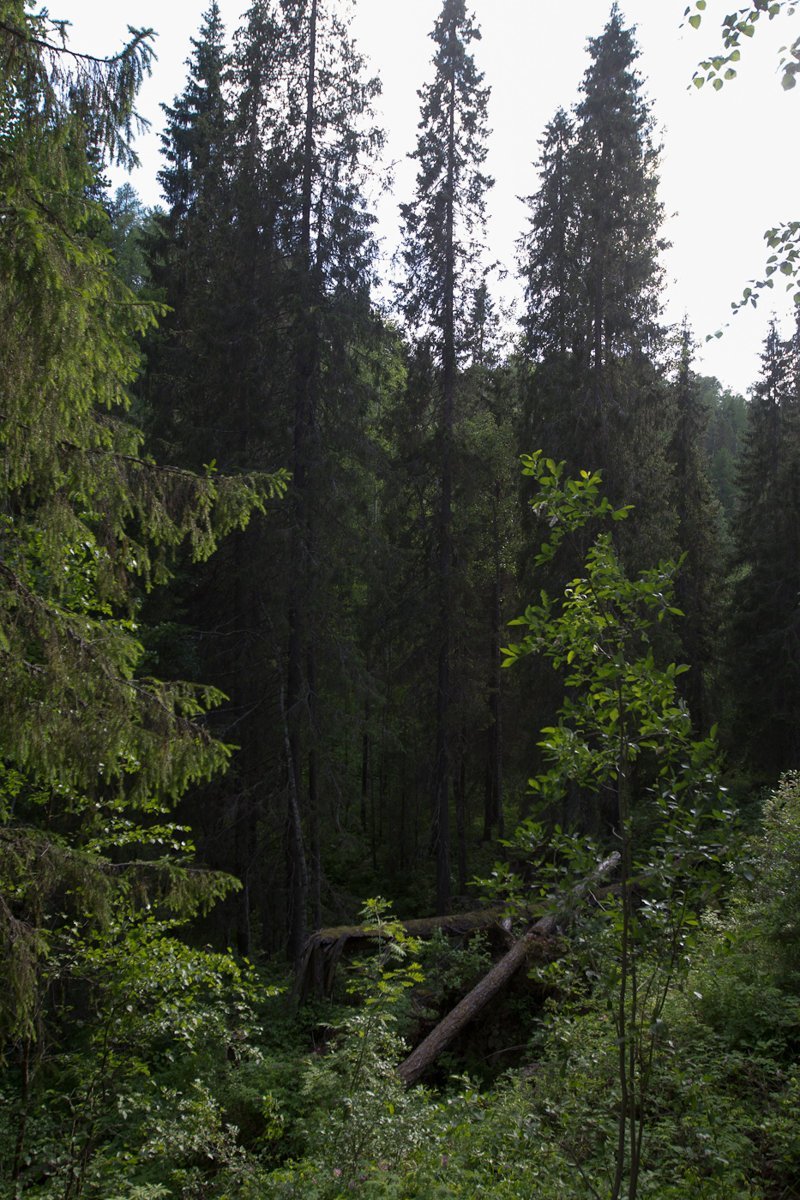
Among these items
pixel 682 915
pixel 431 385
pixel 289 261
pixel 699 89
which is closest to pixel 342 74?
pixel 289 261

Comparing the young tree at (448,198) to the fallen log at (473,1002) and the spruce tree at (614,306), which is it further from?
the fallen log at (473,1002)

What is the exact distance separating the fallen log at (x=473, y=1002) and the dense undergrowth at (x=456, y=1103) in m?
1.16

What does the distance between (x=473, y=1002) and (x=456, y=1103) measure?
368 centimetres

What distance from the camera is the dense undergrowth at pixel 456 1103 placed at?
4367 millimetres

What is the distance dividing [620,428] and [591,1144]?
496 inches

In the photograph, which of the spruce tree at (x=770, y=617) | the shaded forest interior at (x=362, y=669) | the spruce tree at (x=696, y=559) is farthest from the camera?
the spruce tree at (x=696, y=559)

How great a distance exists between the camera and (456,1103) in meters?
5.74

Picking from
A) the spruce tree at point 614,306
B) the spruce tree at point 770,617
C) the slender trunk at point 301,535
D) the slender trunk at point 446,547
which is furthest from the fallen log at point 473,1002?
the spruce tree at point 770,617

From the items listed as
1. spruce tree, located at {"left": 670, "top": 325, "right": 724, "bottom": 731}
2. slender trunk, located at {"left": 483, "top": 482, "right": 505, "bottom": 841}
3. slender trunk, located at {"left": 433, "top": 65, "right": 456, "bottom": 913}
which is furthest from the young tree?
spruce tree, located at {"left": 670, "top": 325, "right": 724, "bottom": 731}

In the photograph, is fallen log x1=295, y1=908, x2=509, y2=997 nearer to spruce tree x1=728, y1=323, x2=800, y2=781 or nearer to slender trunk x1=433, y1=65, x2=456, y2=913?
slender trunk x1=433, y1=65, x2=456, y2=913

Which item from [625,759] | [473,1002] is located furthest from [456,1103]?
[473,1002]

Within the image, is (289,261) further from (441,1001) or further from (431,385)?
(441,1001)

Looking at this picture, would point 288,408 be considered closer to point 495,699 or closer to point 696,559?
point 495,699

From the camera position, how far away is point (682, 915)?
349cm
